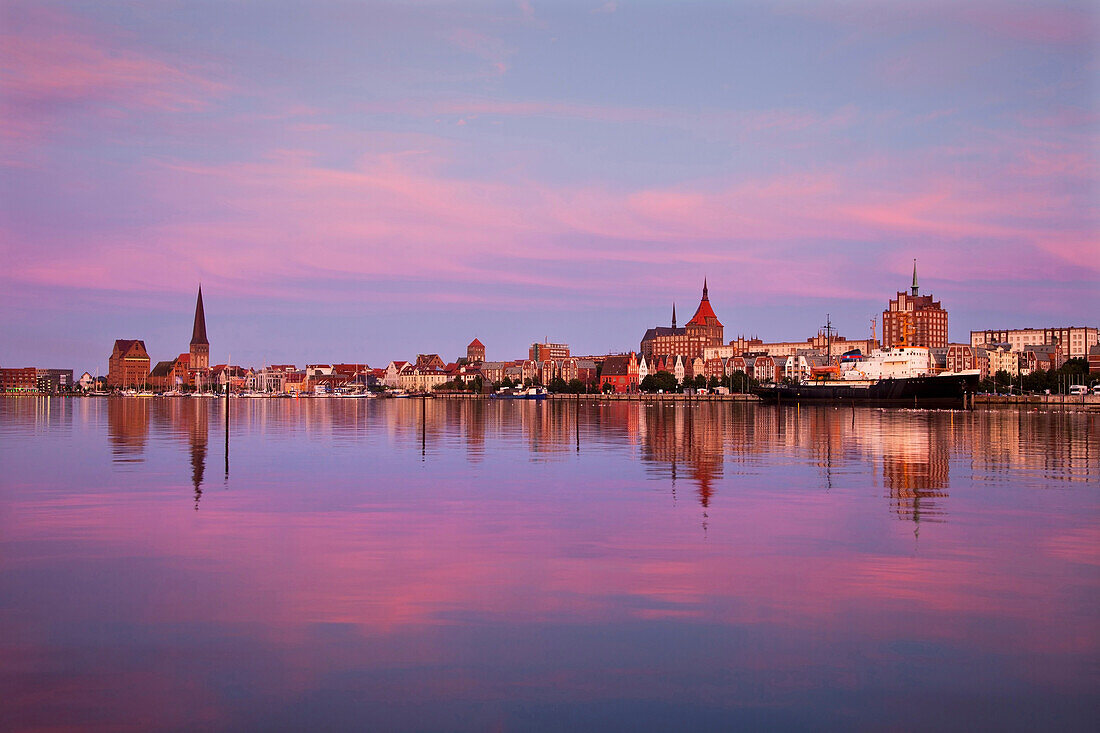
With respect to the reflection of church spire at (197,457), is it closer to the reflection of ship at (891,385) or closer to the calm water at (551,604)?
the calm water at (551,604)

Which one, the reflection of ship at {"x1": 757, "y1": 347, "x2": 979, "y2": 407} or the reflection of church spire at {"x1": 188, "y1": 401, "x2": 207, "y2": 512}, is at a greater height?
the reflection of ship at {"x1": 757, "y1": 347, "x2": 979, "y2": 407}

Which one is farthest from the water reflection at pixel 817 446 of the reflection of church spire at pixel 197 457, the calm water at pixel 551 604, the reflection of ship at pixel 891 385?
the reflection of ship at pixel 891 385

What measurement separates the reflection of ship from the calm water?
9521cm

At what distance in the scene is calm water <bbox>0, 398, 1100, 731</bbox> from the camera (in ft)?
33.6

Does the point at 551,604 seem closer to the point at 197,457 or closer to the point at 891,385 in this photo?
the point at 197,457

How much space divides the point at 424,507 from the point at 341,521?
3072 mm

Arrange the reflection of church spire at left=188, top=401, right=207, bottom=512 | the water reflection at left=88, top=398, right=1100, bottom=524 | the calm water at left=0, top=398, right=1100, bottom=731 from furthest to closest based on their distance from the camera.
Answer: the water reflection at left=88, top=398, right=1100, bottom=524 < the reflection of church spire at left=188, top=401, right=207, bottom=512 < the calm water at left=0, top=398, right=1100, bottom=731

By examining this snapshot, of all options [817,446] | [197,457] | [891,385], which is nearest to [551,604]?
[197,457]

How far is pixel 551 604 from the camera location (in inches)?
568

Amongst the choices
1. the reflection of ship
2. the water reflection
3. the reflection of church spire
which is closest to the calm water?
the reflection of church spire

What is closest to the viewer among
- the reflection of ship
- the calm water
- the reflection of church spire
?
the calm water

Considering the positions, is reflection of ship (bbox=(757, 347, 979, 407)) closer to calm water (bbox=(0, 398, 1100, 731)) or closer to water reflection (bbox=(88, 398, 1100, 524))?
water reflection (bbox=(88, 398, 1100, 524))

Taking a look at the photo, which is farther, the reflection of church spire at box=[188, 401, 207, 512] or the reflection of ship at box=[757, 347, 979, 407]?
the reflection of ship at box=[757, 347, 979, 407]

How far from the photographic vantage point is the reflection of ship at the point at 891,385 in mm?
119625
